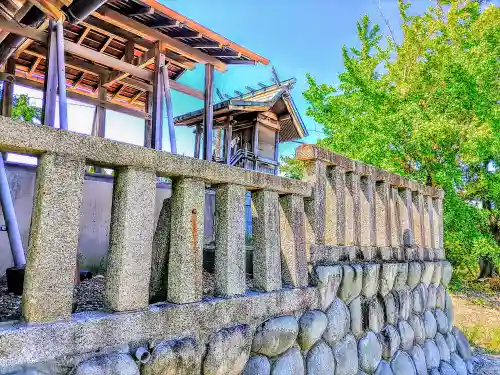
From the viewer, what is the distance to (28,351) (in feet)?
4.16

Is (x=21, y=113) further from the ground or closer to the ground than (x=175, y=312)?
further from the ground

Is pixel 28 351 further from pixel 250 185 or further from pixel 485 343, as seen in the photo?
pixel 485 343

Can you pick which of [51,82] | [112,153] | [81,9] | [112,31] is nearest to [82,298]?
[112,153]

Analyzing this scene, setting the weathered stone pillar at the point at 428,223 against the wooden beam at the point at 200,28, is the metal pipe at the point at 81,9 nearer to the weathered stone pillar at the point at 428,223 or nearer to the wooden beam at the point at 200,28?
the wooden beam at the point at 200,28

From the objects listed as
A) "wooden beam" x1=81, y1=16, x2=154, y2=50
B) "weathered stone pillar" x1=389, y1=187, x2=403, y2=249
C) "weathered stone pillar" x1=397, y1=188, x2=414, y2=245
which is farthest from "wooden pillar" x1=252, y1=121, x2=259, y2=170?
"weathered stone pillar" x1=389, y1=187, x2=403, y2=249

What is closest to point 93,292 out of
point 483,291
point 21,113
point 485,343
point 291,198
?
point 291,198

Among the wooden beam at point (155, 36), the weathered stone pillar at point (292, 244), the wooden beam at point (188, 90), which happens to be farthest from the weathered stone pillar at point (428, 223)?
the wooden beam at point (188, 90)

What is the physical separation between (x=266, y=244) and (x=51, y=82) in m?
3.26

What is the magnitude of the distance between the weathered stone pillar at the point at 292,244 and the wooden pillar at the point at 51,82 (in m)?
2.89

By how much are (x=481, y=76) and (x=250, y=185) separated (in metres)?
6.97

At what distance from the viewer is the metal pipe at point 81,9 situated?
147 inches

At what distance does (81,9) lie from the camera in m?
3.85

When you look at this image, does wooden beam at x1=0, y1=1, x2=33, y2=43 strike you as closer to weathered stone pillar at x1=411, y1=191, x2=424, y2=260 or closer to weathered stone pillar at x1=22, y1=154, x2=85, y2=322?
weathered stone pillar at x1=22, y1=154, x2=85, y2=322

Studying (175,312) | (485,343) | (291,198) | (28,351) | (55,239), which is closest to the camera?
(28,351)
